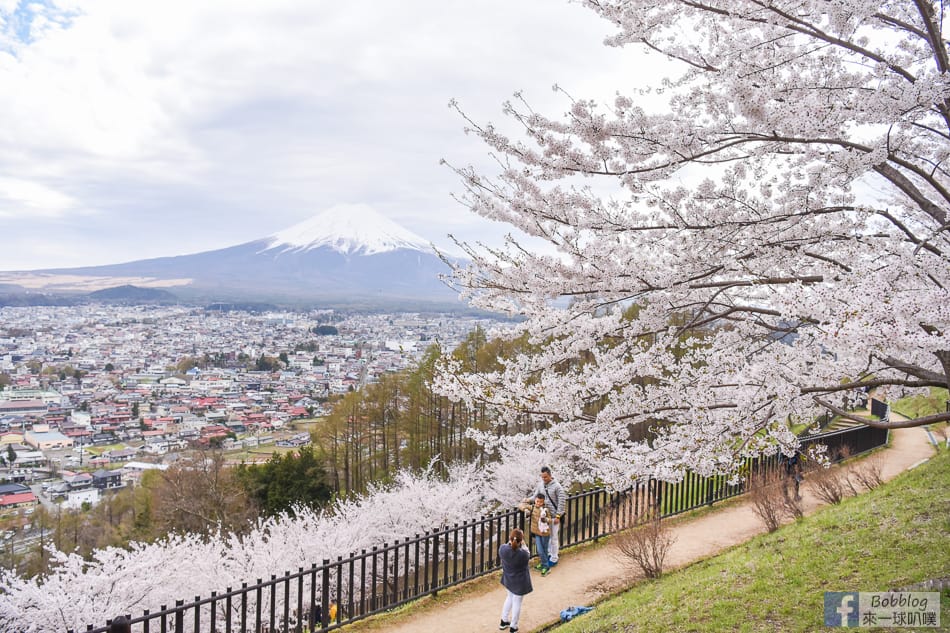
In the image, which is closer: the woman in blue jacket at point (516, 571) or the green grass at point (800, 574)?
the green grass at point (800, 574)

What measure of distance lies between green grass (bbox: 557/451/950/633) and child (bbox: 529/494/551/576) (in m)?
1.15

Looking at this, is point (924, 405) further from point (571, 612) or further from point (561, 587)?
point (571, 612)

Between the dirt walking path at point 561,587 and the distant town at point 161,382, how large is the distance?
354cm

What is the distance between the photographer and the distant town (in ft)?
175

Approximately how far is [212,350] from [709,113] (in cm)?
13779

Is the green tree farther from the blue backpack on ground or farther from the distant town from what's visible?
the blue backpack on ground

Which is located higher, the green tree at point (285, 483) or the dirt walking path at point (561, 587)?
the dirt walking path at point (561, 587)

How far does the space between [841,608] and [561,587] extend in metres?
3.83

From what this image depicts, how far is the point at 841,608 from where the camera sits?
14.5 feet

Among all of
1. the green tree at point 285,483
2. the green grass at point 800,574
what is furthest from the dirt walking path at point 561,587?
the green tree at point 285,483

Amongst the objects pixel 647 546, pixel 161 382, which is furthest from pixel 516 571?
pixel 161 382

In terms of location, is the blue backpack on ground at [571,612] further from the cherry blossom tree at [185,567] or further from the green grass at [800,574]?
the cherry blossom tree at [185,567]

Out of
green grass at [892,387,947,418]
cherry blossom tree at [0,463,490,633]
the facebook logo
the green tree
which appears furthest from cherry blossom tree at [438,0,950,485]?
the green tree

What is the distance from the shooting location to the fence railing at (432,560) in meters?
6.19
